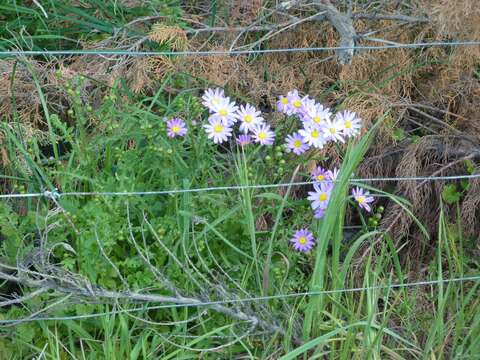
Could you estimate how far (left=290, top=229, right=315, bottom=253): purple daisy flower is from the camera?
7.93ft

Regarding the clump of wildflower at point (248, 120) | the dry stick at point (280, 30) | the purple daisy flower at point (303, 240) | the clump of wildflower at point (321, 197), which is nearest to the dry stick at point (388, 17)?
the dry stick at point (280, 30)

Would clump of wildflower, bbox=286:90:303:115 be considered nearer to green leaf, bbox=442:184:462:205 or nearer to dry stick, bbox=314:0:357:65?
dry stick, bbox=314:0:357:65

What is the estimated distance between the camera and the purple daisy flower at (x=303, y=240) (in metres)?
2.42

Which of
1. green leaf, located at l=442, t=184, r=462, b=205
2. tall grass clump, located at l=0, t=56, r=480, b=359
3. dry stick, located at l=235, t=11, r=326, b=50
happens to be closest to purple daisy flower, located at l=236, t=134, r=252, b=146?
tall grass clump, located at l=0, t=56, r=480, b=359

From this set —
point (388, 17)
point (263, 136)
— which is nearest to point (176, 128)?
point (263, 136)

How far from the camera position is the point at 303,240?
242 cm

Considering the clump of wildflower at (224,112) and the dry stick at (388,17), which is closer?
the clump of wildflower at (224,112)

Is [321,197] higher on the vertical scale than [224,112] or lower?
lower

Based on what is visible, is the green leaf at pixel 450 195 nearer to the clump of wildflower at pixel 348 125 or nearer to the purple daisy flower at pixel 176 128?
the clump of wildflower at pixel 348 125

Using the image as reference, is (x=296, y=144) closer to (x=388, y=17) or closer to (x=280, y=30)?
(x=280, y=30)

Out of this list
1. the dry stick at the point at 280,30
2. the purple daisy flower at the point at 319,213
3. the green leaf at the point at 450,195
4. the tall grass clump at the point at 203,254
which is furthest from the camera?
the dry stick at the point at 280,30

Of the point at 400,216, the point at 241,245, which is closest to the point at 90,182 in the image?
the point at 241,245

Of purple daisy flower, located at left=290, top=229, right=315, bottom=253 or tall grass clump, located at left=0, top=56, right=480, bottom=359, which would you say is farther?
purple daisy flower, located at left=290, top=229, right=315, bottom=253

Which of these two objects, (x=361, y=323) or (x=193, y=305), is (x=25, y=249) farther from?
(x=361, y=323)
